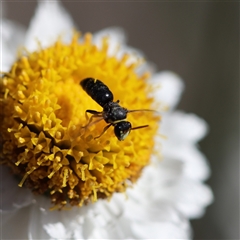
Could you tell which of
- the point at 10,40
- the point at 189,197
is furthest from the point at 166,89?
the point at 10,40

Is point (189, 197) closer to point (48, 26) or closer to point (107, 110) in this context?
point (107, 110)

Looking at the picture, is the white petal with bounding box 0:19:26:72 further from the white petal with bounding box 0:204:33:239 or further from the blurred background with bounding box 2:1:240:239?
the blurred background with bounding box 2:1:240:239

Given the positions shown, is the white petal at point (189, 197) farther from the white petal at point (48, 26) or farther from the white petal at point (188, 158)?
the white petal at point (48, 26)

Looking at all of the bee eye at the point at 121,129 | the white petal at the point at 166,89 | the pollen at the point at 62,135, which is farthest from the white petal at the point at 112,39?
the bee eye at the point at 121,129

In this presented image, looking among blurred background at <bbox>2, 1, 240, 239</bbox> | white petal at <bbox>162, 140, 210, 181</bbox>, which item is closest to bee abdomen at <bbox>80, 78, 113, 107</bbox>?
white petal at <bbox>162, 140, 210, 181</bbox>

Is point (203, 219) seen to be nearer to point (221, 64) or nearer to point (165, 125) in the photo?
point (221, 64)

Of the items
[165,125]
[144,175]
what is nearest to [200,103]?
[165,125]
